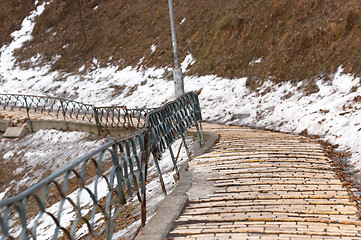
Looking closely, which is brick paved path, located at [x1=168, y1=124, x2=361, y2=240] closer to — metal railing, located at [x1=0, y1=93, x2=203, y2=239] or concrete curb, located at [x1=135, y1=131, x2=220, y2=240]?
concrete curb, located at [x1=135, y1=131, x2=220, y2=240]

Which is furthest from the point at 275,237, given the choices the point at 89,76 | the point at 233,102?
the point at 89,76

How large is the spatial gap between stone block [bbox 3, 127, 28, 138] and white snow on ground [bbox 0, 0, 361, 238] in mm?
4958

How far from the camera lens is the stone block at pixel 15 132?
22245 mm

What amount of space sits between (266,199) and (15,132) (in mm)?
19088

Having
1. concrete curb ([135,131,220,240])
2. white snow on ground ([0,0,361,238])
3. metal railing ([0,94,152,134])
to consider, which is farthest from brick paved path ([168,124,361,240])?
metal railing ([0,94,152,134])

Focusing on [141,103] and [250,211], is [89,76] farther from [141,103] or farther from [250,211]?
[250,211]

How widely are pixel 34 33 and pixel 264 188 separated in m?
36.8

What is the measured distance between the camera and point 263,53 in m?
20.4

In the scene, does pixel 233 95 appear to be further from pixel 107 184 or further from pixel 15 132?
pixel 107 184

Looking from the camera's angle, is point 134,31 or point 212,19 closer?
point 212,19

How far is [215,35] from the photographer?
24.3 meters

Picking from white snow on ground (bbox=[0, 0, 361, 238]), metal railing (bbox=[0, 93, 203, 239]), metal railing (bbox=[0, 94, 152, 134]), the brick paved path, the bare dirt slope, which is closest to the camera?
metal railing (bbox=[0, 93, 203, 239])

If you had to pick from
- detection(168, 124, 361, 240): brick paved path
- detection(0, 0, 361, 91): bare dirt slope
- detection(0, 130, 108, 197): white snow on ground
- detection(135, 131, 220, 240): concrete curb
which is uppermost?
detection(0, 0, 361, 91): bare dirt slope

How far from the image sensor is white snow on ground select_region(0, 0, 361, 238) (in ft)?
41.5
